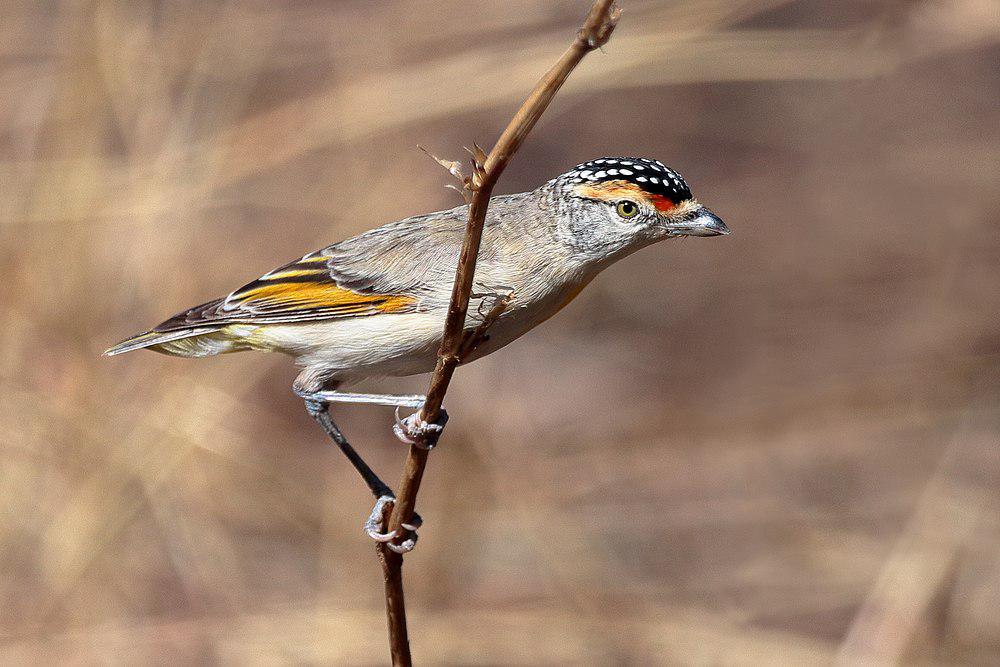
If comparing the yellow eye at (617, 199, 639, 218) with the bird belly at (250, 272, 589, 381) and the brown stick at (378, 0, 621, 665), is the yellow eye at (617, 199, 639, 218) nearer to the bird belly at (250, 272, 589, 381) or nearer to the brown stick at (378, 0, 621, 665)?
the bird belly at (250, 272, 589, 381)

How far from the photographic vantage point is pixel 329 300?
5062 millimetres

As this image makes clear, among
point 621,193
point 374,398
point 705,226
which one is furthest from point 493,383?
point 705,226

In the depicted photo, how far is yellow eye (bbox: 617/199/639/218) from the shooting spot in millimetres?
4637

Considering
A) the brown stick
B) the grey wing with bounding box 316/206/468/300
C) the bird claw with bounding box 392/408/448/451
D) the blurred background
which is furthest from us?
the blurred background

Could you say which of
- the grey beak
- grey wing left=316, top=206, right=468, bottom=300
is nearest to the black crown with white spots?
the grey beak

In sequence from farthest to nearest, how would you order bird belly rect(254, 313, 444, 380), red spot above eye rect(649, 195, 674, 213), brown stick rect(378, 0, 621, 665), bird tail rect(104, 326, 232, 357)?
bird tail rect(104, 326, 232, 357) < bird belly rect(254, 313, 444, 380) < red spot above eye rect(649, 195, 674, 213) < brown stick rect(378, 0, 621, 665)

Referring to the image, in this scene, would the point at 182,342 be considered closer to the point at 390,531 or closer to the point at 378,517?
the point at 378,517

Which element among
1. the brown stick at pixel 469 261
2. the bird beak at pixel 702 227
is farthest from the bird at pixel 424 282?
the brown stick at pixel 469 261

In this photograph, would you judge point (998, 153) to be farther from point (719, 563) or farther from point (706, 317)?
point (719, 563)

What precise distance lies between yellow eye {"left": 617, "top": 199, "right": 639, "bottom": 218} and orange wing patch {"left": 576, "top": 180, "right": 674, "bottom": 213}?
0.03 m

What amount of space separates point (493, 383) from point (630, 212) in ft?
18.1

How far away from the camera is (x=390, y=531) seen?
4055 mm

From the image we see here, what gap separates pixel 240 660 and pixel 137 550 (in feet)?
5.18

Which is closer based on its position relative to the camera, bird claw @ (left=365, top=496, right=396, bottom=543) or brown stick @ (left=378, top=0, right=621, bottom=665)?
brown stick @ (left=378, top=0, right=621, bottom=665)
